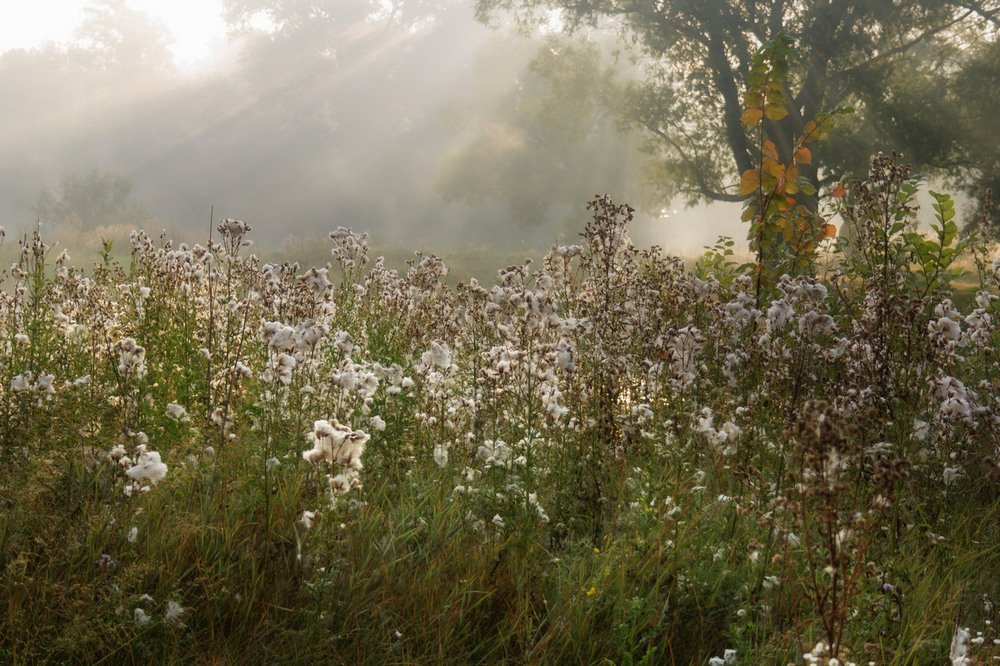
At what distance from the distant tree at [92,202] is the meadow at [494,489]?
134 ft

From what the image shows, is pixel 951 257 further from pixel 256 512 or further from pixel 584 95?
pixel 584 95

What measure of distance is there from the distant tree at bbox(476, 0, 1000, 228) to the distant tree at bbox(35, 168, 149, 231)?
30.6 meters

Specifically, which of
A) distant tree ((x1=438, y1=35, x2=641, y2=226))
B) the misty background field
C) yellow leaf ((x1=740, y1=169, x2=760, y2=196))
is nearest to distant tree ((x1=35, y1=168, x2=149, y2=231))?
distant tree ((x1=438, y1=35, x2=641, y2=226))

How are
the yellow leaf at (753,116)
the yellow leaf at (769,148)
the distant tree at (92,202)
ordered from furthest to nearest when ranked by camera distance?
the distant tree at (92,202), the yellow leaf at (753,116), the yellow leaf at (769,148)

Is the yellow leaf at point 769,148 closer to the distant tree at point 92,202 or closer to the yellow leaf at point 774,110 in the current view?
the yellow leaf at point 774,110

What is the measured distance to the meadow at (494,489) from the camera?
8.25ft

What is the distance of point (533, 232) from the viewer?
171ft

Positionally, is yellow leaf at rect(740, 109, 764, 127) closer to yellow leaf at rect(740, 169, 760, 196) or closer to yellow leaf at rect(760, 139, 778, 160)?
yellow leaf at rect(760, 139, 778, 160)

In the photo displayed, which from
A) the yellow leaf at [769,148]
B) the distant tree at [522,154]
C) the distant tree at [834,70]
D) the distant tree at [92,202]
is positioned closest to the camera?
the yellow leaf at [769,148]

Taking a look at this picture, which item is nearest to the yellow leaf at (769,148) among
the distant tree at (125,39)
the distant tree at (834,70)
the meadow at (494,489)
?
the meadow at (494,489)

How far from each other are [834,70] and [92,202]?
3828 centimetres

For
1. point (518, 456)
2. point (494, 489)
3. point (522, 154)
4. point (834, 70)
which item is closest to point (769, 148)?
point (518, 456)

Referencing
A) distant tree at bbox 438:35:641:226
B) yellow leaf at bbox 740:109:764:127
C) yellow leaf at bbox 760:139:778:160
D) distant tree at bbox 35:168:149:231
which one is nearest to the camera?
yellow leaf at bbox 760:139:778:160

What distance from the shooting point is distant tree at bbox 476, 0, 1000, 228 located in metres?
19.3
